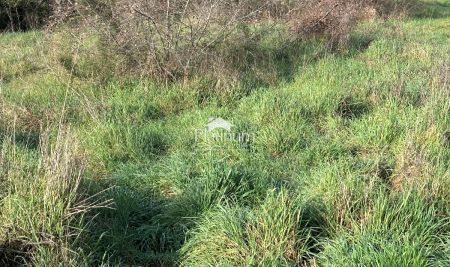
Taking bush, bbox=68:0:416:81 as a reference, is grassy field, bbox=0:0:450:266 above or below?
below

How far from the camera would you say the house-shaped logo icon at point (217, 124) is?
19.9 feet

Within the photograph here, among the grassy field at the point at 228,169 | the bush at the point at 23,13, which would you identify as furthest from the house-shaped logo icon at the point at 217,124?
the bush at the point at 23,13

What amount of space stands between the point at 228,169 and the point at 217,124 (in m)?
1.77

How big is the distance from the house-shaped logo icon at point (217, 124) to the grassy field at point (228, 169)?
0.10 m

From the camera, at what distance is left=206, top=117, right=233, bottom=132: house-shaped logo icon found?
6.08m

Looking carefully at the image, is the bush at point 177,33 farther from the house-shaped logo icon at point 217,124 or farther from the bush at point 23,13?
the bush at point 23,13

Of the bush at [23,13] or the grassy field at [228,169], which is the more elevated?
the bush at [23,13]

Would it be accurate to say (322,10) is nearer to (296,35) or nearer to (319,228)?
(296,35)

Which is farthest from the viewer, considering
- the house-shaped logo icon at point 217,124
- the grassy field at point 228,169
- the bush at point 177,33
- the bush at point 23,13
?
the bush at point 23,13

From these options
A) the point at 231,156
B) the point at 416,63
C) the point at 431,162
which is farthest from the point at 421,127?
the point at 416,63

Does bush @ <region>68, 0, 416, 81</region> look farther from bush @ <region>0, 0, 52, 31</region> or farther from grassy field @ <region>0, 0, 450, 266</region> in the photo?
bush @ <region>0, 0, 52, 31</region>

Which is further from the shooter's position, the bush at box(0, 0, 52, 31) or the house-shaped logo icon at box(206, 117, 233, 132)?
the bush at box(0, 0, 52, 31)

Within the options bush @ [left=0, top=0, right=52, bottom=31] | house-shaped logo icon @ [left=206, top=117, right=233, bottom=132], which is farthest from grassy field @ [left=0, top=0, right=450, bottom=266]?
bush @ [left=0, top=0, right=52, bottom=31]

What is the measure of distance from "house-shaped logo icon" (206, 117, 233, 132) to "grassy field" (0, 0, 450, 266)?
0.34 feet
